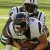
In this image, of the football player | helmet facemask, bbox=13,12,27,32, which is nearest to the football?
the football player

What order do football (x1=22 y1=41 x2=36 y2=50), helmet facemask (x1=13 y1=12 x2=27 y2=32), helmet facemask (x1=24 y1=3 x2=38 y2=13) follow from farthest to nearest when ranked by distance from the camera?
helmet facemask (x1=24 y1=3 x2=38 y2=13) → football (x1=22 y1=41 x2=36 y2=50) → helmet facemask (x1=13 y1=12 x2=27 y2=32)

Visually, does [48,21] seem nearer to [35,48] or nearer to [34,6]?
[34,6]

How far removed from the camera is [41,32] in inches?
198

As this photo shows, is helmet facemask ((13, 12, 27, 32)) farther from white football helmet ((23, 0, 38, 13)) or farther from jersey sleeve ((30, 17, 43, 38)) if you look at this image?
white football helmet ((23, 0, 38, 13))

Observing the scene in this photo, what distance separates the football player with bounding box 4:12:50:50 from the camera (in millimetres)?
4812

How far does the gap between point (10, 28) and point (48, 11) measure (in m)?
10.3

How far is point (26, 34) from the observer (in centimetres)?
503

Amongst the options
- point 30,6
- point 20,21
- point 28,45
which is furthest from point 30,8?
point 20,21

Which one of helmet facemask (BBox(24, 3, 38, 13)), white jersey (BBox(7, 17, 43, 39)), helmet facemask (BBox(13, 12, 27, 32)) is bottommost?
→ helmet facemask (BBox(24, 3, 38, 13))

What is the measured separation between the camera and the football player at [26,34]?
4812mm

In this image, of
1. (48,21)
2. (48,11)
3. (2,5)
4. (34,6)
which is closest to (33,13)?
(34,6)

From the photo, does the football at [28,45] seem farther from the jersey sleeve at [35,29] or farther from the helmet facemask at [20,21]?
the helmet facemask at [20,21]

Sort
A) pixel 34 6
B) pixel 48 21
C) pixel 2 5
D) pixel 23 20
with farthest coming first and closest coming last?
pixel 2 5, pixel 48 21, pixel 34 6, pixel 23 20

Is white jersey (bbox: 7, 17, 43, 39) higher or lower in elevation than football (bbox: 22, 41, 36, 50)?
higher
